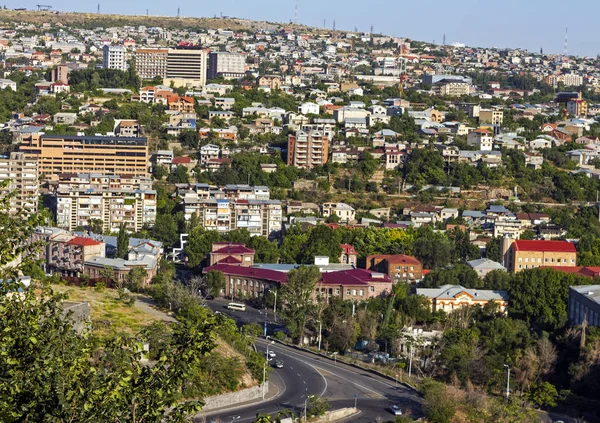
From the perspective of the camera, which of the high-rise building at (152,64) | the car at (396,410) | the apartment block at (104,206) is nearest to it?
the car at (396,410)

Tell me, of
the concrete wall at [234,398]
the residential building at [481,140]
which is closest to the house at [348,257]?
the concrete wall at [234,398]

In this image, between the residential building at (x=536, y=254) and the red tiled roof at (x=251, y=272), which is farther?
the residential building at (x=536, y=254)

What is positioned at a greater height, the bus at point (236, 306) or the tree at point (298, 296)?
the tree at point (298, 296)

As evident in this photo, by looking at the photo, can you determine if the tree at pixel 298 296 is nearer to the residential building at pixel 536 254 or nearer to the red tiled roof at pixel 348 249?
the red tiled roof at pixel 348 249

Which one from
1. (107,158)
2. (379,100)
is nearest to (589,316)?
(107,158)

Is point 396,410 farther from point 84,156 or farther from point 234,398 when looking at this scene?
point 84,156

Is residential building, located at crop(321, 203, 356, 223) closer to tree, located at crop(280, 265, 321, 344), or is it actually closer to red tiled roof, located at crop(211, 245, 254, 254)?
red tiled roof, located at crop(211, 245, 254, 254)

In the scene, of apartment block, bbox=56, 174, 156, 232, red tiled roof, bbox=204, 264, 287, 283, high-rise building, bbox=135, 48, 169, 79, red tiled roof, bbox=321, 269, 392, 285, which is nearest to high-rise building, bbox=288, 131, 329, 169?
apartment block, bbox=56, 174, 156, 232
